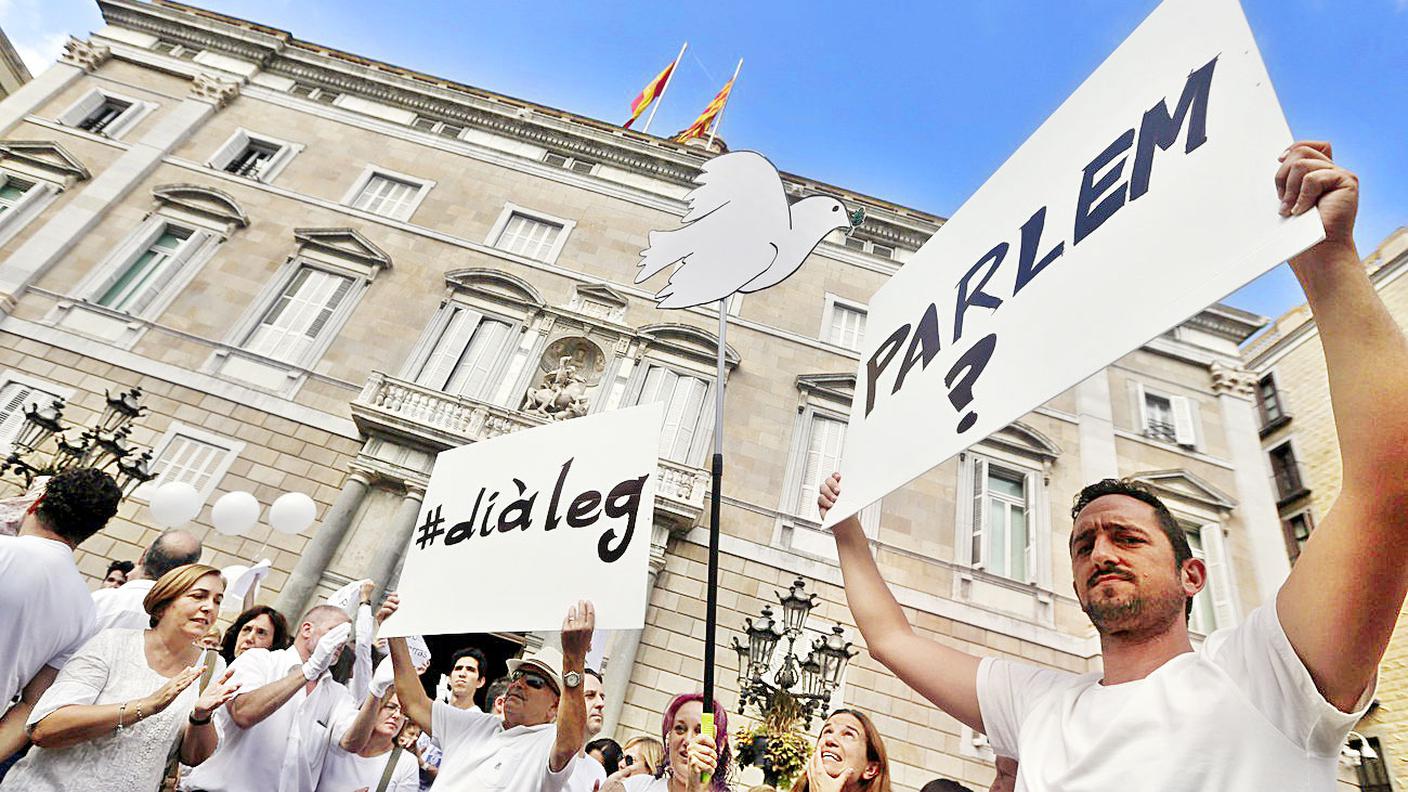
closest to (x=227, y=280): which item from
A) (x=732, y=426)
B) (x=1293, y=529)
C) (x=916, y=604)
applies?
(x=732, y=426)

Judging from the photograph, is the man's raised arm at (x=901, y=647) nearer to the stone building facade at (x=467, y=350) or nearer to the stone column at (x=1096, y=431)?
the stone building facade at (x=467, y=350)

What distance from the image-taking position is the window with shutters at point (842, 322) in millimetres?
14039

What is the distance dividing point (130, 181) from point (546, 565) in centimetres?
1617

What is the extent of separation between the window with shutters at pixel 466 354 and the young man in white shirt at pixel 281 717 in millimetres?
8736

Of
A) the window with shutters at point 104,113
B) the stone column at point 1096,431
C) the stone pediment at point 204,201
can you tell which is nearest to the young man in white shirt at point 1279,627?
the stone column at point 1096,431

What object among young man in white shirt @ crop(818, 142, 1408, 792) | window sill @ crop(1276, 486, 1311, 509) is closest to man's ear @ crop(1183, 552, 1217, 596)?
young man in white shirt @ crop(818, 142, 1408, 792)

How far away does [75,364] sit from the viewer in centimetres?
1171

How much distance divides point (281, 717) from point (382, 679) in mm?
475

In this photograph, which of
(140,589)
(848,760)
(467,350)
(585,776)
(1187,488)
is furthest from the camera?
(467,350)

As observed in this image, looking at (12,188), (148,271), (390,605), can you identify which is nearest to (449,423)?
(148,271)

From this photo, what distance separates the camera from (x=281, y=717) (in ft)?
11.1

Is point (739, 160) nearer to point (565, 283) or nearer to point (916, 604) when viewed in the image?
point (916, 604)

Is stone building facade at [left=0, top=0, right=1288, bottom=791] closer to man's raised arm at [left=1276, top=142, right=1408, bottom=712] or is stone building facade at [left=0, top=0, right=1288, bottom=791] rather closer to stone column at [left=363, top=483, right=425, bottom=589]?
stone column at [left=363, top=483, right=425, bottom=589]

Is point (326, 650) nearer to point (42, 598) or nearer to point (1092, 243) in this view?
point (42, 598)
